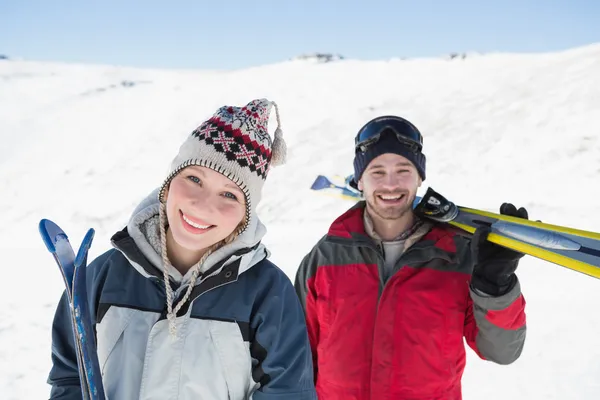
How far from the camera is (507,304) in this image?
2.08 m

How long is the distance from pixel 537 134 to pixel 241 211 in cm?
883

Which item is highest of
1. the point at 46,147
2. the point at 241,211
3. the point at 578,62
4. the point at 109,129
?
the point at 578,62

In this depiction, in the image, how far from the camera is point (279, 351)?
1.65m

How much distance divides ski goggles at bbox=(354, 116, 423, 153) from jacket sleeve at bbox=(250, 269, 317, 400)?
129 centimetres

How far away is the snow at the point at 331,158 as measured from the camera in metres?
4.56

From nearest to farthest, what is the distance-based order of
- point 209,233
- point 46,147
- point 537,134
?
point 209,233, point 537,134, point 46,147

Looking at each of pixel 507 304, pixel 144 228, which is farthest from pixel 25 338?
pixel 507 304

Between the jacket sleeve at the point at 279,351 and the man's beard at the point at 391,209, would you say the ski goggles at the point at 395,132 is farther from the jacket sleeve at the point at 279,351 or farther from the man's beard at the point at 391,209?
the jacket sleeve at the point at 279,351

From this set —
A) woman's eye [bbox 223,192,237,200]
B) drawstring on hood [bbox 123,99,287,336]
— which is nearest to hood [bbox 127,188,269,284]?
drawstring on hood [bbox 123,99,287,336]

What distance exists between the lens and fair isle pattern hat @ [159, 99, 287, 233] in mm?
1828

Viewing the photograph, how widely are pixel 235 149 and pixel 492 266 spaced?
49.8 inches

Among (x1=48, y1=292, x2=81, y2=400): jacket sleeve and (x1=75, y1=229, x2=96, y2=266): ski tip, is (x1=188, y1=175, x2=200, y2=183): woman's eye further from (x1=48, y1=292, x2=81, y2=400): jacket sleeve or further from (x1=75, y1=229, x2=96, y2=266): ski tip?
(x1=48, y1=292, x2=81, y2=400): jacket sleeve

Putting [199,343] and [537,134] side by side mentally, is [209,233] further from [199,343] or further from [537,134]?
[537,134]

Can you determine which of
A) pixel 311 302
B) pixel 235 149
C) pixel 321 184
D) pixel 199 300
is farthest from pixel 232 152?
pixel 321 184
